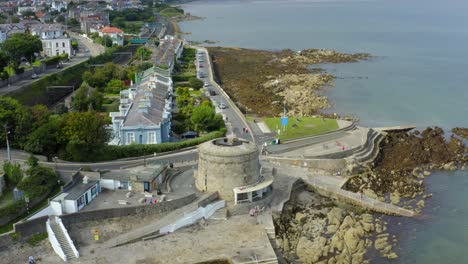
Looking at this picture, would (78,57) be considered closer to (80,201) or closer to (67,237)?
(80,201)

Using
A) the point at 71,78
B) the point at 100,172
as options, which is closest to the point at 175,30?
the point at 71,78

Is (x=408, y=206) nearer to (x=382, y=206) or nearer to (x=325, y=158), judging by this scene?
(x=382, y=206)

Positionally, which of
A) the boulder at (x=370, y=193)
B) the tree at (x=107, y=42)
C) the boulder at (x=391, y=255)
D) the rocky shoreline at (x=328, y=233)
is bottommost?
the boulder at (x=391, y=255)

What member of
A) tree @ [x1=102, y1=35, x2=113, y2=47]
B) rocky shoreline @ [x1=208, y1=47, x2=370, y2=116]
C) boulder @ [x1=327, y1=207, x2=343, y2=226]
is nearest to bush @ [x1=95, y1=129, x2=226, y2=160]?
boulder @ [x1=327, y1=207, x2=343, y2=226]

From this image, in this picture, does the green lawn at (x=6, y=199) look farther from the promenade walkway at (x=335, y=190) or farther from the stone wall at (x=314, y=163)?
the stone wall at (x=314, y=163)

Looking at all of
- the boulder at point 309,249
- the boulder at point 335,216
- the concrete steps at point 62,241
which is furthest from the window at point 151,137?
the boulder at point 309,249
